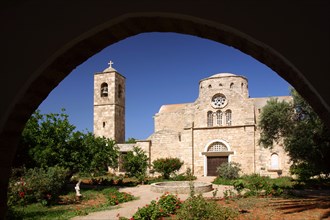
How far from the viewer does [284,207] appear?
386 inches

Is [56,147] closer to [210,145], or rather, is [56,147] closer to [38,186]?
[38,186]

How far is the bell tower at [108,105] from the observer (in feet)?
99.7

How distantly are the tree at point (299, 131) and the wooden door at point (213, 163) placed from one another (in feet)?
27.3

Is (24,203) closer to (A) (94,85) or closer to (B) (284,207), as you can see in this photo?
(B) (284,207)

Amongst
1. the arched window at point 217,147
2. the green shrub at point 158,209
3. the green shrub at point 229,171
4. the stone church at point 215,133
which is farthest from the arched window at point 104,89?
the green shrub at point 158,209

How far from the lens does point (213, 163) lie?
84.4 feet

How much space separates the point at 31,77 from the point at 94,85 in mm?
29775

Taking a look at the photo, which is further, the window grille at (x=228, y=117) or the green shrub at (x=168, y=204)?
the window grille at (x=228, y=117)

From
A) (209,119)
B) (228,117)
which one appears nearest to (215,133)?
(209,119)

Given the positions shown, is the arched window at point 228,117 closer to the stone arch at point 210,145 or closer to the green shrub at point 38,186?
the stone arch at point 210,145

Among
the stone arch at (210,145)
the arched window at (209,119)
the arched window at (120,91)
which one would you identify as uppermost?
the arched window at (120,91)

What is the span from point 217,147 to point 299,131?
38.4 ft

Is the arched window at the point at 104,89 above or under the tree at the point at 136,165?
above

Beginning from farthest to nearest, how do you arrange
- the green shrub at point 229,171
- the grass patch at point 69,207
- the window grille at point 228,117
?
the window grille at point 228,117
the green shrub at point 229,171
the grass patch at point 69,207
